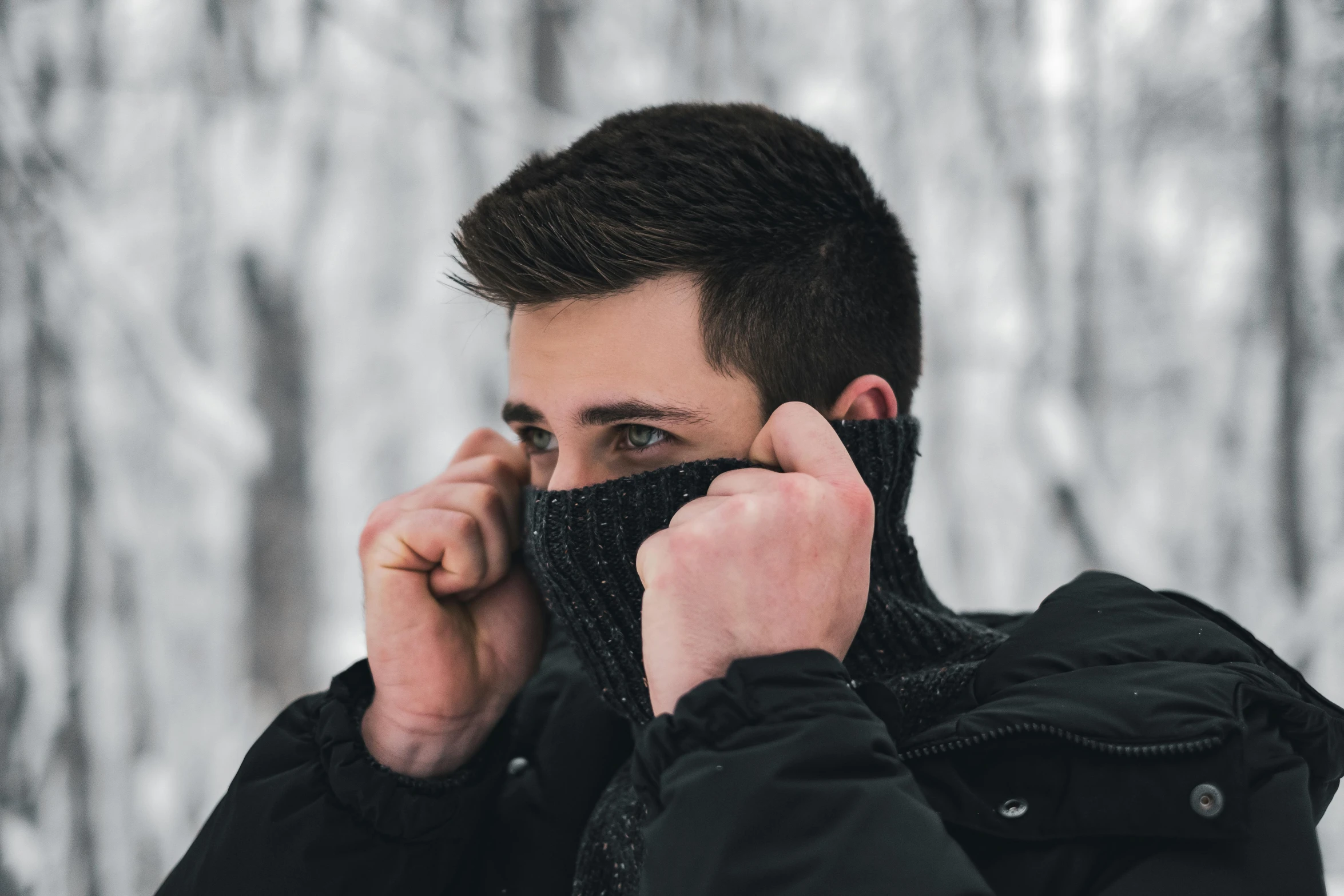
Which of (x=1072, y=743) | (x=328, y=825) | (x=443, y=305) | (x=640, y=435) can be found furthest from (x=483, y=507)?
(x=443, y=305)

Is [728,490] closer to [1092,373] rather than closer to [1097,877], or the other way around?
[1097,877]

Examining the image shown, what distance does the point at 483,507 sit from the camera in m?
1.43

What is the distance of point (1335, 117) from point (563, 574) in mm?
2682

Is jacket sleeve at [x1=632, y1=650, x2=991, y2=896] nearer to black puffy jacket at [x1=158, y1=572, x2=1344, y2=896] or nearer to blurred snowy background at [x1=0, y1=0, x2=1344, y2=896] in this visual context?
black puffy jacket at [x1=158, y1=572, x2=1344, y2=896]

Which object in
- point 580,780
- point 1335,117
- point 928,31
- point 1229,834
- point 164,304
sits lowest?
point 580,780

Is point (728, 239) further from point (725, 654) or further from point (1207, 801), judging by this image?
point (1207, 801)

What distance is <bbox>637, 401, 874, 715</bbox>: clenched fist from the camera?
3.06 ft

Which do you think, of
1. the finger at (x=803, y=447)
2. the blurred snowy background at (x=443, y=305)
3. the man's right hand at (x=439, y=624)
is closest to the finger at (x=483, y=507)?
the man's right hand at (x=439, y=624)

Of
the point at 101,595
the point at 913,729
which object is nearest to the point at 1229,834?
the point at 913,729

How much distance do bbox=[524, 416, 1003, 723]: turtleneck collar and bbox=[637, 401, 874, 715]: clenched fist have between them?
15 cm

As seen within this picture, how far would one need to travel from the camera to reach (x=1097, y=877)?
958 mm

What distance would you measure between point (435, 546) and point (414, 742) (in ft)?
0.94

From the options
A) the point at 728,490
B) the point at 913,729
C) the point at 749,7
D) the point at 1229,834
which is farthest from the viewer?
the point at 749,7

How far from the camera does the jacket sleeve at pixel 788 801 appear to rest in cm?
80
